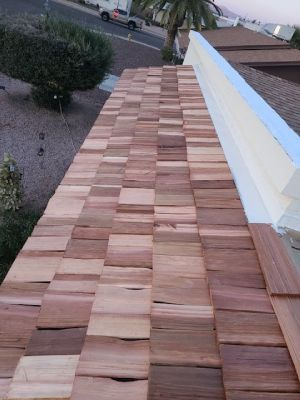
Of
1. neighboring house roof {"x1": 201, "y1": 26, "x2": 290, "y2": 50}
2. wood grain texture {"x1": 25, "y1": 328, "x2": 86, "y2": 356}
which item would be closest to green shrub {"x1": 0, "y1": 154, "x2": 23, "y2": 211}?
wood grain texture {"x1": 25, "y1": 328, "x2": 86, "y2": 356}

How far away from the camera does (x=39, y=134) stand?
40.3 ft

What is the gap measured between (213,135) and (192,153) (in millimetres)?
537

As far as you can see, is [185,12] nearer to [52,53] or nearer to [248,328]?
[52,53]

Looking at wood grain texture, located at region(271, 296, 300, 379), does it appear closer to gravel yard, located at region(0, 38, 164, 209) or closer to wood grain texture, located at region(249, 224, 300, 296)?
wood grain texture, located at region(249, 224, 300, 296)

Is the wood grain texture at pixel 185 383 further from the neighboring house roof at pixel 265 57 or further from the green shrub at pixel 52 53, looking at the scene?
the neighboring house roof at pixel 265 57

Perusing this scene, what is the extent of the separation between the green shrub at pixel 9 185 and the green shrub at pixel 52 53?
5.60 meters

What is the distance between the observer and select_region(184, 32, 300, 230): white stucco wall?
82.0 inches

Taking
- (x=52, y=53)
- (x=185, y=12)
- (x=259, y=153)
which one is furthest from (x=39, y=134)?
(x=185, y=12)

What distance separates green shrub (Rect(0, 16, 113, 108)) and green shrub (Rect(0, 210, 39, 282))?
253 inches

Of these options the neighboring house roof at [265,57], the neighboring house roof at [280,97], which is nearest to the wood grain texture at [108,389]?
the neighboring house roof at [280,97]

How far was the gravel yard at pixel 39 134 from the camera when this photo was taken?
9867mm

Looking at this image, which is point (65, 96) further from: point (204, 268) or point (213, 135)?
point (204, 268)

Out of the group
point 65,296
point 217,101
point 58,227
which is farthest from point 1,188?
point 65,296

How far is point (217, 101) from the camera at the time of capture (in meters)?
4.54
